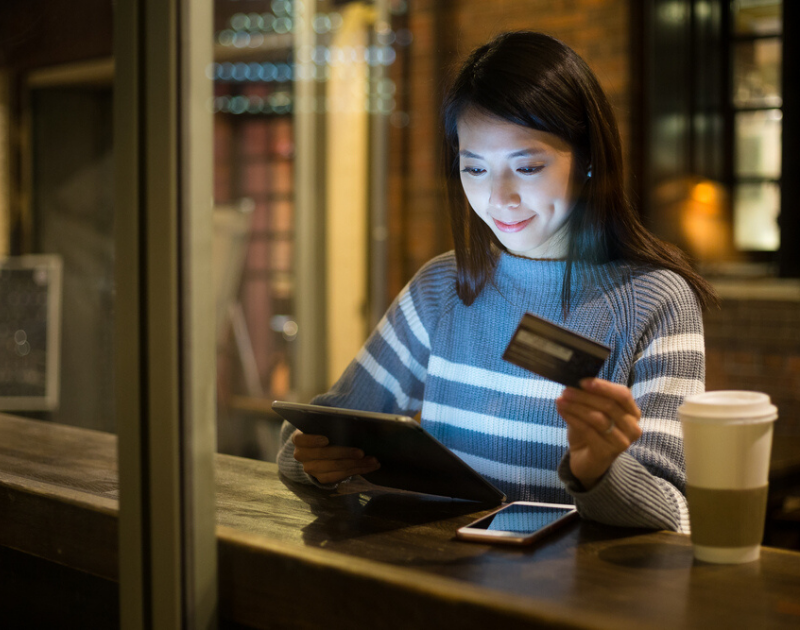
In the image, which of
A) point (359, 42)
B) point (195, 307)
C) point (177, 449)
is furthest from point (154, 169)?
point (359, 42)

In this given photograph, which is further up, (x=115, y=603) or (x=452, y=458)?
Result: (x=452, y=458)

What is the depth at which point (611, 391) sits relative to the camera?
0.83 m

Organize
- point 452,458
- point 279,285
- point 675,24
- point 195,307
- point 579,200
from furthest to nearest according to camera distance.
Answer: point 279,285 < point 675,24 < point 579,200 < point 452,458 < point 195,307

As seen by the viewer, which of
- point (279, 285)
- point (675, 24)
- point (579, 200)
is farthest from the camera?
point (279, 285)

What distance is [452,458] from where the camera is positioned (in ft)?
3.09

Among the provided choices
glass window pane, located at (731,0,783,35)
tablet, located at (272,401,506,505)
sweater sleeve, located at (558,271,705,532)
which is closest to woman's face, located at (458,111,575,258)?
sweater sleeve, located at (558,271,705,532)

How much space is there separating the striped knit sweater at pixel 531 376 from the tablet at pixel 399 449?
0.11m

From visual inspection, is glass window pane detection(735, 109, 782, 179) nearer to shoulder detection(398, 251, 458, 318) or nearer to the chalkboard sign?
shoulder detection(398, 251, 458, 318)

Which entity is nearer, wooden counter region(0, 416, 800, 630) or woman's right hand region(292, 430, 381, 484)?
wooden counter region(0, 416, 800, 630)

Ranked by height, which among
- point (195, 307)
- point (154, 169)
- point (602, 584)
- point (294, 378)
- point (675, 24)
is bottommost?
point (294, 378)

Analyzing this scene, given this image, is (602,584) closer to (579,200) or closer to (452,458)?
(452,458)

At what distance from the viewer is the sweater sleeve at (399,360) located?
1.38 metres

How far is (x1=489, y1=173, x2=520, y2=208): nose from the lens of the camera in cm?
117

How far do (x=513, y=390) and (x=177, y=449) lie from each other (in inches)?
22.8
